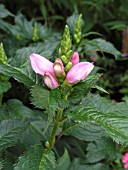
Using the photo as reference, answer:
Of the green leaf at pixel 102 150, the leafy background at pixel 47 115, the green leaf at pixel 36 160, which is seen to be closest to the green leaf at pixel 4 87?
the leafy background at pixel 47 115

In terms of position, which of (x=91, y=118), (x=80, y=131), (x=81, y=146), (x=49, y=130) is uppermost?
(x=91, y=118)

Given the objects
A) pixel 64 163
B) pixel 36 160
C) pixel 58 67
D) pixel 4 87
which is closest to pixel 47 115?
pixel 64 163

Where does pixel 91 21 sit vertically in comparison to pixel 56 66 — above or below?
below

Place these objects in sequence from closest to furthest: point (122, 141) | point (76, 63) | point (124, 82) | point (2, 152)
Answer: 1. point (122, 141)
2. point (76, 63)
3. point (2, 152)
4. point (124, 82)

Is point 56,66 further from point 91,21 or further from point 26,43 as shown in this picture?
point 91,21

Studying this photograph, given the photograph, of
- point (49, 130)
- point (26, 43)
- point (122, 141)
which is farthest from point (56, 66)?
point (26, 43)

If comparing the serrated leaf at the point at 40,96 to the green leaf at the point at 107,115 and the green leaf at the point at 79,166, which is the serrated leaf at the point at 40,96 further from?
the green leaf at the point at 79,166

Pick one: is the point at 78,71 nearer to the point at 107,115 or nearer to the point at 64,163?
the point at 107,115
